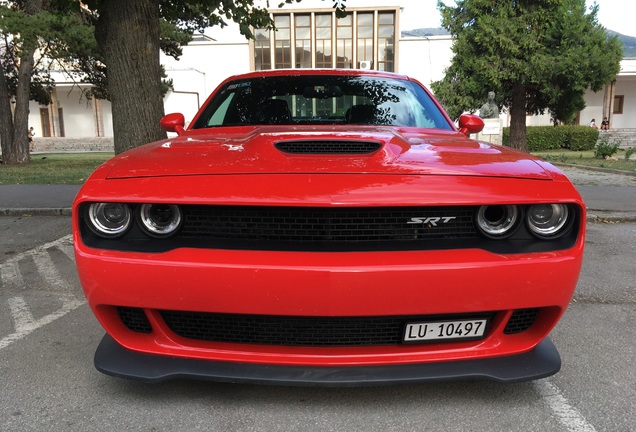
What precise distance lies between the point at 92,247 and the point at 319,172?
90 centimetres

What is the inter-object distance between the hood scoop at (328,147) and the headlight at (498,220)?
0.53 metres

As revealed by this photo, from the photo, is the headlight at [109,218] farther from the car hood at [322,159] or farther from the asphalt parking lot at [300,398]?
the asphalt parking lot at [300,398]

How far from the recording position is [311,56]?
3997 centimetres


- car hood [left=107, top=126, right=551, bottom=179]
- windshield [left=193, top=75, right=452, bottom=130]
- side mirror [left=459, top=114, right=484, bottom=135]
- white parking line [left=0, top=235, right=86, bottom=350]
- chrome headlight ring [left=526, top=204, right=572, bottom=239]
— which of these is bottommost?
white parking line [left=0, top=235, right=86, bottom=350]

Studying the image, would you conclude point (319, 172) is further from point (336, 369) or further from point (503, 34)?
point (503, 34)

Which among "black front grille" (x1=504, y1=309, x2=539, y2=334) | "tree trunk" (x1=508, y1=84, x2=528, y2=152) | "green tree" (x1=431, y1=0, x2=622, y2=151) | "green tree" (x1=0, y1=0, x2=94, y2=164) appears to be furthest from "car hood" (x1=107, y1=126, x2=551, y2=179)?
"tree trunk" (x1=508, y1=84, x2=528, y2=152)

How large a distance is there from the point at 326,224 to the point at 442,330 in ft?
1.93

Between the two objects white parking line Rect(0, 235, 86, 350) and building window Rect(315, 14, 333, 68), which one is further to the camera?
building window Rect(315, 14, 333, 68)

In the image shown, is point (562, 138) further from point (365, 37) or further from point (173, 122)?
point (173, 122)

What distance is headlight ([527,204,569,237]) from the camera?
1872mm

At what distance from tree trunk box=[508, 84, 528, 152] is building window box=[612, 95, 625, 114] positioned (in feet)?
79.1

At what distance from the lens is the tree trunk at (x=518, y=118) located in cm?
2027

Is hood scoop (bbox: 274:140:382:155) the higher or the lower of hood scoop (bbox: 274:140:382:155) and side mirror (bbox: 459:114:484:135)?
the lower

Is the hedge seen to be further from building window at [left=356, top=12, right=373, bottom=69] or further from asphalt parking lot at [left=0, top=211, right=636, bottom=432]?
asphalt parking lot at [left=0, top=211, right=636, bottom=432]
